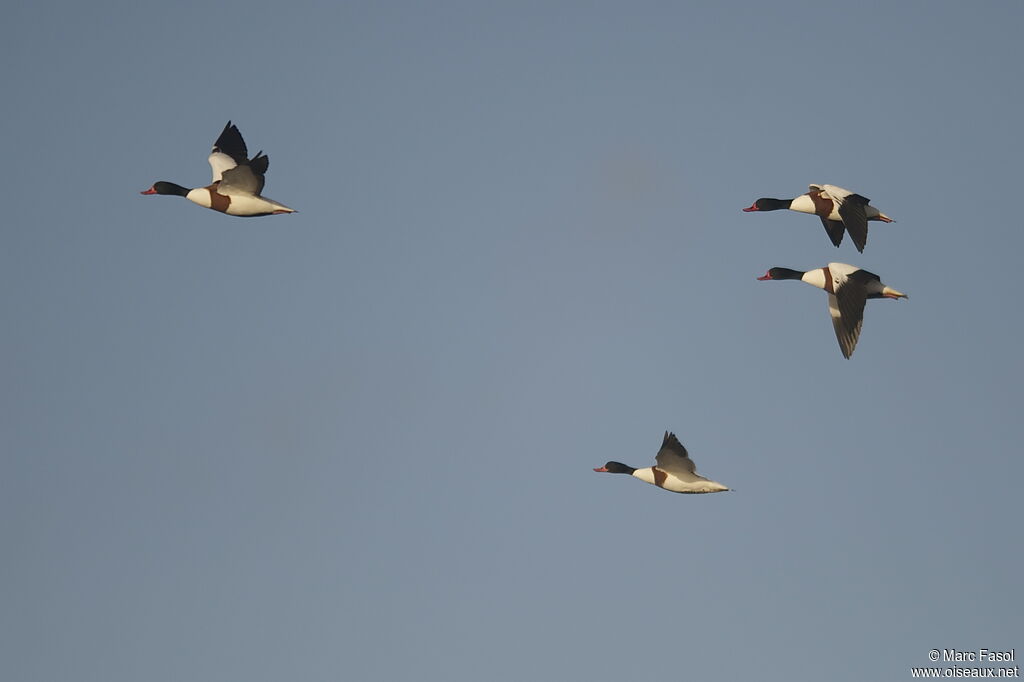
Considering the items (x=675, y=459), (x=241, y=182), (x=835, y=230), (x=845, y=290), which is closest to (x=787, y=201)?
(x=835, y=230)

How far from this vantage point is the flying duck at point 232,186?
3891cm

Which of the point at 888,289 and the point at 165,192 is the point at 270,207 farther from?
the point at 888,289

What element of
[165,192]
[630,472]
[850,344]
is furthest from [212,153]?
[850,344]

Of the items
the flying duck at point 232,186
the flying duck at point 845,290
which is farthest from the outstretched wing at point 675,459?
the flying duck at point 232,186

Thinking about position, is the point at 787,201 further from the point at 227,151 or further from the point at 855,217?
the point at 227,151

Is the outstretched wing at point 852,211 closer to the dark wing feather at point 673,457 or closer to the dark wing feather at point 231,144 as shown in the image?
the dark wing feather at point 673,457

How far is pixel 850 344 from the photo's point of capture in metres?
39.3

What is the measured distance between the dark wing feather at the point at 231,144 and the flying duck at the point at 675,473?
12.4 m

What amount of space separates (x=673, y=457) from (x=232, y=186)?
12496mm

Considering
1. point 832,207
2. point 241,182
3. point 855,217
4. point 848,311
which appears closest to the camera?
point 855,217

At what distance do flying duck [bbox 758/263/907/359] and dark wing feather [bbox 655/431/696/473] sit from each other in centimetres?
456

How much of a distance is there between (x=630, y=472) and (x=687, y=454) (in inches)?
123

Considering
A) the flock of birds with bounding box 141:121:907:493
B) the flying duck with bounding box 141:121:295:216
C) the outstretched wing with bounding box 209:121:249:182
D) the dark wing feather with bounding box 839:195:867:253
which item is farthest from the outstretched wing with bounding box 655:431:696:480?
the outstretched wing with bounding box 209:121:249:182

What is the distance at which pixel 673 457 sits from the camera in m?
39.8
